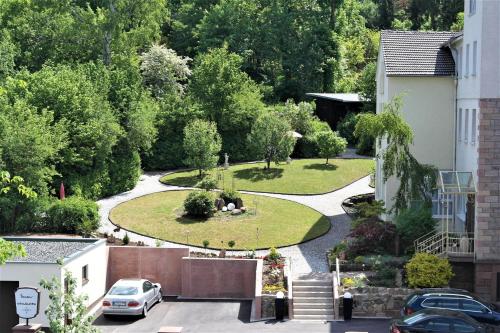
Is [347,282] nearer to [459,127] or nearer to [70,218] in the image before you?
[459,127]

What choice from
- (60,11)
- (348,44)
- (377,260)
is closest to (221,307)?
(377,260)

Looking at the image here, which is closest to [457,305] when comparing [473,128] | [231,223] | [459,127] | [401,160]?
[473,128]

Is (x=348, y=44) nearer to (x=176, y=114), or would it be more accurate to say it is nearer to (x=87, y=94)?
(x=176, y=114)

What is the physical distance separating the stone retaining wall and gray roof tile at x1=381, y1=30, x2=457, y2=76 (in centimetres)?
1203

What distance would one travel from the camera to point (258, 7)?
7281 cm

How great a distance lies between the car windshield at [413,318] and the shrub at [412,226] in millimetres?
8941

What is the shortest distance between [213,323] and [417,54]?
57.3 ft

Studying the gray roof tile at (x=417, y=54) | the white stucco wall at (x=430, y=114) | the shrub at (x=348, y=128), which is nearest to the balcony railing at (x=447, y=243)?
the white stucco wall at (x=430, y=114)

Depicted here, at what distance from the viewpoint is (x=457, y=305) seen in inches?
1016

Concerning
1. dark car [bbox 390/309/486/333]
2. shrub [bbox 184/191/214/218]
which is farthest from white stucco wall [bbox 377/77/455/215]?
dark car [bbox 390/309/486/333]

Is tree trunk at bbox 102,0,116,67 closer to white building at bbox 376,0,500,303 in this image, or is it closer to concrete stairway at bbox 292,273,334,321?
white building at bbox 376,0,500,303

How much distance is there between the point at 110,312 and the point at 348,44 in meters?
57.2

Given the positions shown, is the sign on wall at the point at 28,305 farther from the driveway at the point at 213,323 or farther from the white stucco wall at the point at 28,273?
the driveway at the point at 213,323

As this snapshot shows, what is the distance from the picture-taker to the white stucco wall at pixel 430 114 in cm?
3619
